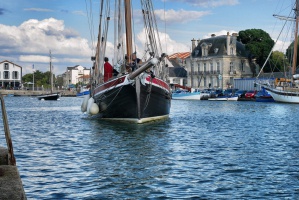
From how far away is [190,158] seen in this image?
19172 millimetres

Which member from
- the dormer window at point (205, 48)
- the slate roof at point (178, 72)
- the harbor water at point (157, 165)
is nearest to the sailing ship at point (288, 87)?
the dormer window at point (205, 48)

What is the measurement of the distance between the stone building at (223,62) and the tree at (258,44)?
7.66ft

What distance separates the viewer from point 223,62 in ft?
406

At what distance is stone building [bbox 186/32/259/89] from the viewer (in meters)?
124

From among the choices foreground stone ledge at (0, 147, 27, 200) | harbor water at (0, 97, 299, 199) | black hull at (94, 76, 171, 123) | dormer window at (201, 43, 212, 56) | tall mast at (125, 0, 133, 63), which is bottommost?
harbor water at (0, 97, 299, 199)

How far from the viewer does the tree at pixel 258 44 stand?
11900cm

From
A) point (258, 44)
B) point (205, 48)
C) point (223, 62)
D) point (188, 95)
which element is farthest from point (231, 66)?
point (188, 95)

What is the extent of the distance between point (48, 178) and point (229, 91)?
96.0 meters

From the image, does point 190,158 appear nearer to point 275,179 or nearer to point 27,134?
point 275,179

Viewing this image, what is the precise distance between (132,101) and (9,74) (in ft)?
464

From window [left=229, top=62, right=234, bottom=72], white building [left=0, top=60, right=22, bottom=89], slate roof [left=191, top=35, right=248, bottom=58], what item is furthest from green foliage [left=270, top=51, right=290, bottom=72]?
white building [left=0, top=60, right=22, bottom=89]

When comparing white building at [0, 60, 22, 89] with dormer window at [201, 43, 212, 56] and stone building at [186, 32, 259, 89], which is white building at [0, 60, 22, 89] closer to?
stone building at [186, 32, 259, 89]

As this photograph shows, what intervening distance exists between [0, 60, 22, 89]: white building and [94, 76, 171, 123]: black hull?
441 feet

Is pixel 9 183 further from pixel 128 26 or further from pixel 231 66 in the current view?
pixel 231 66
